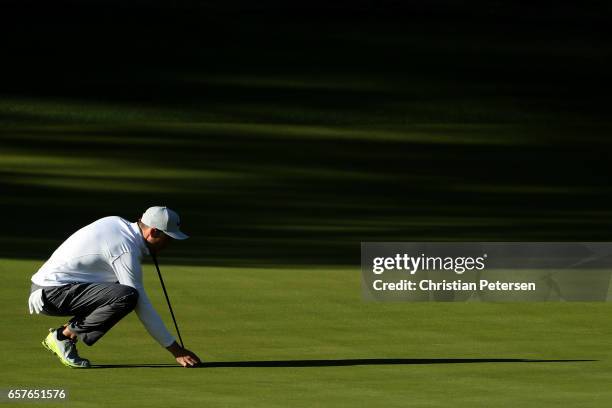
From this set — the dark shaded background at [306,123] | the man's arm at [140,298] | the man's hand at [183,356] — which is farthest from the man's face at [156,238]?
the dark shaded background at [306,123]

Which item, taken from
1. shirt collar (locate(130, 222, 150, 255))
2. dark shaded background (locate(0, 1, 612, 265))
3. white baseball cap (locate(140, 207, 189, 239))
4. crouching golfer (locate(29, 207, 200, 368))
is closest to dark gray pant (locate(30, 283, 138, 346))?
crouching golfer (locate(29, 207, 200, 368))

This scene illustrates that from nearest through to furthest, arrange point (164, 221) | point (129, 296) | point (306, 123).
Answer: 1. point (164, 221)
2. point (129, 296)
3. point (306, 123)

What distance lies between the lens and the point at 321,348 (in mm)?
12289

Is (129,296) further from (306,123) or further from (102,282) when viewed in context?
(306,123)

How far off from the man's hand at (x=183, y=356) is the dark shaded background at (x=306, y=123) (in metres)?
7.23

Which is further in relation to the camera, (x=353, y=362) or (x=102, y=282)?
(x=353, y=362)

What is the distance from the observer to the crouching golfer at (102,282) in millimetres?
10859

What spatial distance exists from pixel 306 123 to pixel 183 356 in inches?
891

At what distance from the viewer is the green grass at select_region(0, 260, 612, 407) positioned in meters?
10.1

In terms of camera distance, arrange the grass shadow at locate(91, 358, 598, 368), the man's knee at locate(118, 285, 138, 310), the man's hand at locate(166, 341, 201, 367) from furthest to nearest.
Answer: the grass shadow at locate(91, 358, 598, 368)
the man's hand at locate(166, 341, 201, 367)
the man's knee at locate(118, 285, 138, 310)

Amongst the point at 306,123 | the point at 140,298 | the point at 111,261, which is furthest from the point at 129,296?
the point at 306,123

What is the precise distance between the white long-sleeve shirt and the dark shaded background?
7261 mm

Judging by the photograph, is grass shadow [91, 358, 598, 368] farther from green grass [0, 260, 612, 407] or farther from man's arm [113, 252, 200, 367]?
man's arm [113, 252, 200, 367]

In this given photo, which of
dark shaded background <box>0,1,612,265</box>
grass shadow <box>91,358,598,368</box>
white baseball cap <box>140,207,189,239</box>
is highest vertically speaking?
dark shaded background <box>0,1,612,265</box>
